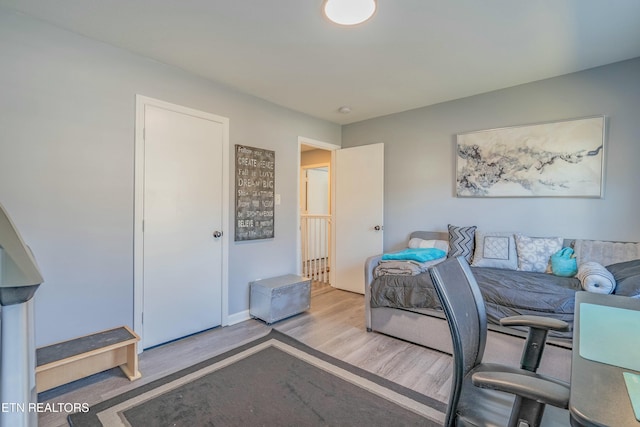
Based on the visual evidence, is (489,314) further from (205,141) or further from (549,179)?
(205,141)

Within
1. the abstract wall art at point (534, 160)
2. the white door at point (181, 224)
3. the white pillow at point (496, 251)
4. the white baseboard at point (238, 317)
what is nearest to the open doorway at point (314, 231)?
the white baseboard at point (238, 317)

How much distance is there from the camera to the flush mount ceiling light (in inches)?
68.1

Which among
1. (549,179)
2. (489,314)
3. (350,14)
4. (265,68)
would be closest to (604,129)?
(549,179)

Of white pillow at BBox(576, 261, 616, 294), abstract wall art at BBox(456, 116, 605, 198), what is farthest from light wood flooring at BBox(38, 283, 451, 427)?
abstract wall art at BBox(456, 116, 605, 198)

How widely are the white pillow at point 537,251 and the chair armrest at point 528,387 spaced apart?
2.33 metres

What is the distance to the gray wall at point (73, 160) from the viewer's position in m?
1.89

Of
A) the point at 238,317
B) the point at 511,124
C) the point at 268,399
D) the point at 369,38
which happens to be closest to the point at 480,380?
the point at 268,399

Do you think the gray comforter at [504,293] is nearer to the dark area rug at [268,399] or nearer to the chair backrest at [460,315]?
the dark area rug at [268,399]

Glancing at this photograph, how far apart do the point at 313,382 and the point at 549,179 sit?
282 cm

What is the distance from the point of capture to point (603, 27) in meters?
2.00

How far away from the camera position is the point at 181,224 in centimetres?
265

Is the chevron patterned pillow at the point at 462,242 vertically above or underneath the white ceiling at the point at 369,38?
underneath

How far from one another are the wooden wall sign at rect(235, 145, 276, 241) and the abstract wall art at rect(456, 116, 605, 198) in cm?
218

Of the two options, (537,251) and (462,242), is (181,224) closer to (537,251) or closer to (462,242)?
(462,242)
